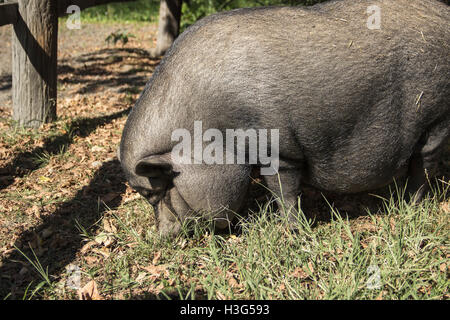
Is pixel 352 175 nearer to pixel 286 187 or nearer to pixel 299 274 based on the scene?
pixel 286 187

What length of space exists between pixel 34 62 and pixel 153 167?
3.30 m

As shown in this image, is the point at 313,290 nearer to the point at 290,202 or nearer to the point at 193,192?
the point at 290,202

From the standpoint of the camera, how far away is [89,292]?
318cm

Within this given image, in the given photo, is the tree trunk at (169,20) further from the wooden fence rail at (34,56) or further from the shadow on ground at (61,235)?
the shadow on ground at (61,235)

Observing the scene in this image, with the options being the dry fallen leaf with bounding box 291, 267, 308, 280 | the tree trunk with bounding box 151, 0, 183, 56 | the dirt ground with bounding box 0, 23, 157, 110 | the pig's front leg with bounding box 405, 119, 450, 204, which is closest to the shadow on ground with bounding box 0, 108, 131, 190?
the dirt ground with bounding box 0, 23, 157, 110

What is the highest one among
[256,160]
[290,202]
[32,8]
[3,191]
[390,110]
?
[32,8]

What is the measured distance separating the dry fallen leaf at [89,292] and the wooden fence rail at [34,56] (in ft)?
10.9

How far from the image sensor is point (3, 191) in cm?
461

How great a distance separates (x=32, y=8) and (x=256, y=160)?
3.81m

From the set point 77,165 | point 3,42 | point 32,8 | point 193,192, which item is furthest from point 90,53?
point 193,192

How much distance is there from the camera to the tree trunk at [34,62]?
5523 mm

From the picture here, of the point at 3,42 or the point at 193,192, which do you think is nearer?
the point at 193,192

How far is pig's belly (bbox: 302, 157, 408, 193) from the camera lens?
3.39m

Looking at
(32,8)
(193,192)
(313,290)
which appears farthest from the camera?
(32,8)
